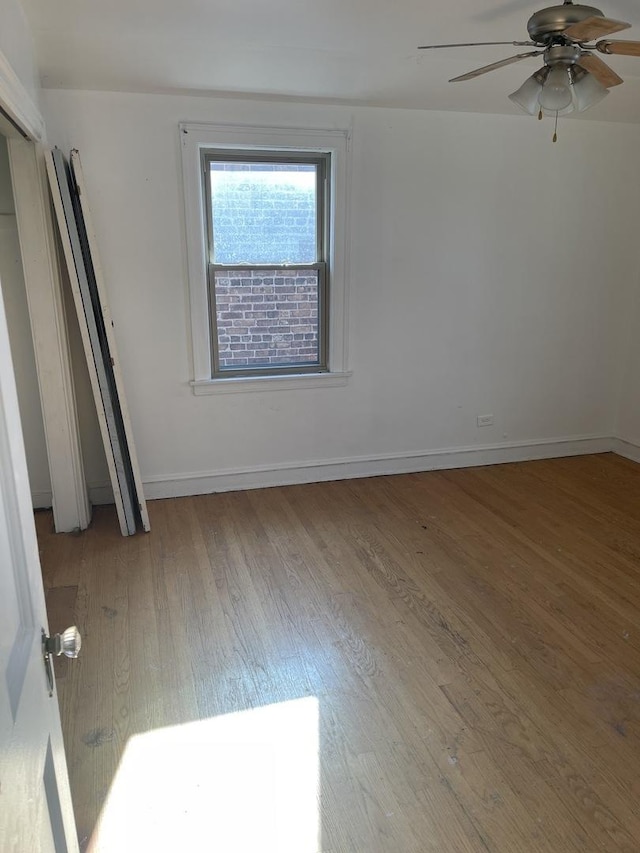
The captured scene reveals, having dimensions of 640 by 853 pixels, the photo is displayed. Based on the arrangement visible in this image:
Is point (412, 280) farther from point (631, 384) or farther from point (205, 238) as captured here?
point (631, 384)

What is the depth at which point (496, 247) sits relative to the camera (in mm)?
4059

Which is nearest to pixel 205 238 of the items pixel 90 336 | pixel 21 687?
pixel 90 336

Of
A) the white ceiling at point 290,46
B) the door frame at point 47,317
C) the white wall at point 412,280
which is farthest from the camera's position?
the white wall at point 412,280

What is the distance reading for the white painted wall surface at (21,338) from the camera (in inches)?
128

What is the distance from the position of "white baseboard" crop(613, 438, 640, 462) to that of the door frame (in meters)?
3.99

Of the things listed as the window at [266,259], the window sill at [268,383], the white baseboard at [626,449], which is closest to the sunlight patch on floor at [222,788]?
the window sill at [268,383]

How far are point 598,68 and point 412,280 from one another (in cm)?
191

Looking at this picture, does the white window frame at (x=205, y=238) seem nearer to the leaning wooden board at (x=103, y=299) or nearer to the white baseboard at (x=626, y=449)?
the leaning wooden board at (x=103, y=299)

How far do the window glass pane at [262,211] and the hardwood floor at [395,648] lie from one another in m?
1.58

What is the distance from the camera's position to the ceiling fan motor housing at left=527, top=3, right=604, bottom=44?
198 cm

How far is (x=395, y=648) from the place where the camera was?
95.3 inches

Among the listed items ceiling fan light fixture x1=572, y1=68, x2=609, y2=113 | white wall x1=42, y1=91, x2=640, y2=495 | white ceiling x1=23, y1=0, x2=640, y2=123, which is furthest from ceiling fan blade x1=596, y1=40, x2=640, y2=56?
white wall x1=42, y1=91, x2=640, y2=495

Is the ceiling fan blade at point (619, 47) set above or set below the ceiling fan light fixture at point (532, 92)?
above

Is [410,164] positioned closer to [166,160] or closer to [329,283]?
[329,283]
